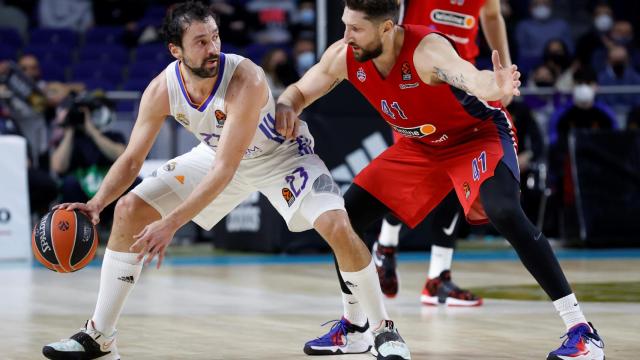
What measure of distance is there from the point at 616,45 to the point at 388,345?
11.7 m

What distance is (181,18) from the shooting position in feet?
17.6

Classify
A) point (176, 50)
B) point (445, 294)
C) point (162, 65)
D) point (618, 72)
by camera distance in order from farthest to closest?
point (162, 65) < point (618, 72) < point (445, 294) < point (176, 50)

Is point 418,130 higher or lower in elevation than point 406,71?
lower

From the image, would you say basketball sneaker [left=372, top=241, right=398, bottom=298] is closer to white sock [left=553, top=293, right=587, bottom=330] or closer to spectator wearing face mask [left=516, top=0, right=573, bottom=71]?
white sock [left=553, top=293, right=587, bottom=330]

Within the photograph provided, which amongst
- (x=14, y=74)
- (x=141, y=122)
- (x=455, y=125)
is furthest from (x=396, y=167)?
(x=14, y=74)

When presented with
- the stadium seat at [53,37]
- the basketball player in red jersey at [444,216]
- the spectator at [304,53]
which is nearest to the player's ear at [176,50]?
the basketball player in red jersey at [444,216]

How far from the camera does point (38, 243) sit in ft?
17.6

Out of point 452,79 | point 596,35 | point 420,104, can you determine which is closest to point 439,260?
point 420,104

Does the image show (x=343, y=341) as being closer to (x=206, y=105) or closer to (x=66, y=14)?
(x=206, y=105)

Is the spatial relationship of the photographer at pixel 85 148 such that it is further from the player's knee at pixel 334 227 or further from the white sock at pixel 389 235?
the player's knee at pixel 334 227

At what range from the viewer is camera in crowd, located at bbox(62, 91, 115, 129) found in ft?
39.3

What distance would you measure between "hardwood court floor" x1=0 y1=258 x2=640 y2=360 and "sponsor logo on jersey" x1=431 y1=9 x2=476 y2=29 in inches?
71.1

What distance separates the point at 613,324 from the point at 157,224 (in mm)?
2768

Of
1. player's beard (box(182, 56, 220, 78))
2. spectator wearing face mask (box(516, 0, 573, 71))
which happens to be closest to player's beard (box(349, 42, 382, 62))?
player's beard (box(182, 56, 220, 78))
